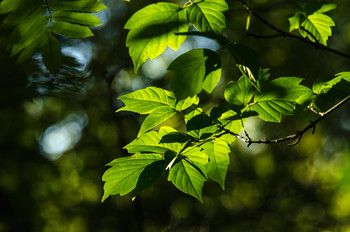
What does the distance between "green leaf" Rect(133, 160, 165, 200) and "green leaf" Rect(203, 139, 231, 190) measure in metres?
0.17

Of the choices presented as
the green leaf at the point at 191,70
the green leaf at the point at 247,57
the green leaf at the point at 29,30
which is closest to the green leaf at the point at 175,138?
the green leaf at the point at 191,70

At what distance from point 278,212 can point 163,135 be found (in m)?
9.14

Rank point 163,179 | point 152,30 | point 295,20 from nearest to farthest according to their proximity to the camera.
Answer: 1. point 152,30
2. point 295,20
3. point 163,179

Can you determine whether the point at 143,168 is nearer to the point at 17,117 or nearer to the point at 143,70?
the point at 143,70

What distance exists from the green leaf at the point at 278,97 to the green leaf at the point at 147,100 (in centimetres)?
32

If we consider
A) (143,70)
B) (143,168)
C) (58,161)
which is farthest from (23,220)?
(143,168)

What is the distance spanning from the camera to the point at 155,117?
3.79ft

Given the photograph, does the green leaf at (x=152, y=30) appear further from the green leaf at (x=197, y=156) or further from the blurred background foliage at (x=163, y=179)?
the blurred background foliage at (x=163, y=179)

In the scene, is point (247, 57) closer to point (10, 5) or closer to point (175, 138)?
A: point (175, 138)

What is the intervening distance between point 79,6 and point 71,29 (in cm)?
11

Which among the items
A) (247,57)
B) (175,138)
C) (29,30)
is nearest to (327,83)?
(247,57)

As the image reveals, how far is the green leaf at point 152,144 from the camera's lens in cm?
111

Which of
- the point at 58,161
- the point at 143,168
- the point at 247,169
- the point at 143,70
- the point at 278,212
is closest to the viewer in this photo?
the point at 143,168

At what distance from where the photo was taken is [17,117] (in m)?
9.30
